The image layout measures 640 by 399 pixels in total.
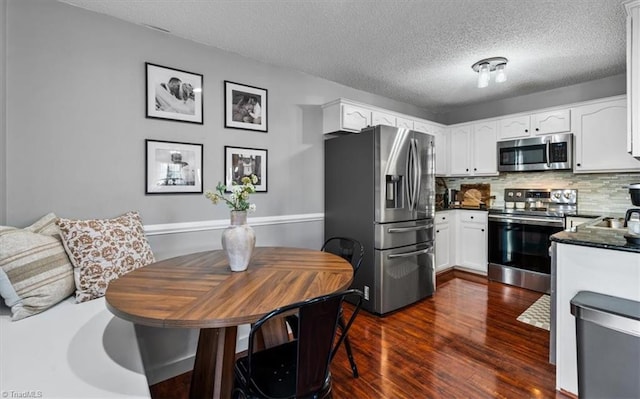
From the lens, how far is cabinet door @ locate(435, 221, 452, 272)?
4.02 m

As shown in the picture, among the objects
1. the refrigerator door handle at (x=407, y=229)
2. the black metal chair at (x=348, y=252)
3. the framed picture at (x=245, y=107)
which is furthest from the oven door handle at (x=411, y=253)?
the framed picture at (x=245, y=107)

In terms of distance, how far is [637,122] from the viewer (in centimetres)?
174

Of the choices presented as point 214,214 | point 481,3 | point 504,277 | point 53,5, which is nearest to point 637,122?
point 481,3

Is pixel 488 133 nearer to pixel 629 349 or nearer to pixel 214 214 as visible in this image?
pixel 629 349

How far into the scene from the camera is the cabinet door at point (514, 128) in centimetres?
373

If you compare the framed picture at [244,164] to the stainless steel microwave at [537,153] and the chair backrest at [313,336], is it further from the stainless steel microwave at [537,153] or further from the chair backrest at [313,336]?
the stainless steel microwave at [537,153]

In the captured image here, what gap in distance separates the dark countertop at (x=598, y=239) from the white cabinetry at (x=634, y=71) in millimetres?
522

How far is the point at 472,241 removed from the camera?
4070 millimetres

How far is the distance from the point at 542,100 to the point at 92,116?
4.88 m

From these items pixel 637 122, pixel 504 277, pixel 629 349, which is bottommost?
pixel 504 277

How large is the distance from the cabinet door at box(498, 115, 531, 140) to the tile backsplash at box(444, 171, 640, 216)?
1.83 ft

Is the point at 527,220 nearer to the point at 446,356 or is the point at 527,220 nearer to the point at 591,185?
the point at 591,185

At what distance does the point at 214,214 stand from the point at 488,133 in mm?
3752

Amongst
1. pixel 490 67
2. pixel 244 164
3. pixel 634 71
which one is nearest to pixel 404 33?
pixel 490 67
